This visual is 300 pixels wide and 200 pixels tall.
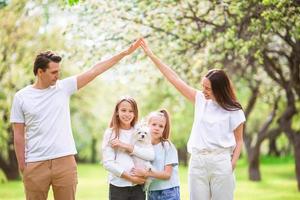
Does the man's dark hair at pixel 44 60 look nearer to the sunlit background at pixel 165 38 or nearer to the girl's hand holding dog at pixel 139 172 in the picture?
the sunlit background at pixel 165 38

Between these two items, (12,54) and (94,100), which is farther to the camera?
(94,100)

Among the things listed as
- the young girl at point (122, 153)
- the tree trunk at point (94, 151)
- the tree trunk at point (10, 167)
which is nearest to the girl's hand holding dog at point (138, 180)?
the young girl at point (122, 153)

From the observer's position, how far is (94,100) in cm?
3222

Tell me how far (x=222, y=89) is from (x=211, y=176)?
0.83m

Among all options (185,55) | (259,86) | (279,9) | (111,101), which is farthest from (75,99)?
(279,9)

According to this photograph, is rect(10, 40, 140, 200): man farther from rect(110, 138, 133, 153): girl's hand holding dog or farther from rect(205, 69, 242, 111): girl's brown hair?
rect(205, 69, 242, 111): girl's brown hair

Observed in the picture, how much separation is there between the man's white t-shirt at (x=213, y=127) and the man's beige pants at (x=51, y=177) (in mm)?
1189

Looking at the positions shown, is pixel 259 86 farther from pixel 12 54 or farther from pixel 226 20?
pixel 226 20

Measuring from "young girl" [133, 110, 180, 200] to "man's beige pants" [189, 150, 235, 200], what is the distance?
1.20 ft

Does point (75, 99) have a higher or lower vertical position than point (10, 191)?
higher

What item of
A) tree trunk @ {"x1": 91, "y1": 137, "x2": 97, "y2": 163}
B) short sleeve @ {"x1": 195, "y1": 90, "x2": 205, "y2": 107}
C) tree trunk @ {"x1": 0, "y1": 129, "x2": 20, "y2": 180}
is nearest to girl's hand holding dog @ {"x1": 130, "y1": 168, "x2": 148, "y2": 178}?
short sleeve @ {"x1": 195, "y1": 90, "x2": 205, "y2": 107}

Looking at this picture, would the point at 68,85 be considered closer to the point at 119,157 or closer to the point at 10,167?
the point at 119,157

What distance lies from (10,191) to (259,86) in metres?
9.97

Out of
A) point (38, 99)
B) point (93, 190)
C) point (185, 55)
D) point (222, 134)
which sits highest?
point (185, 55)
